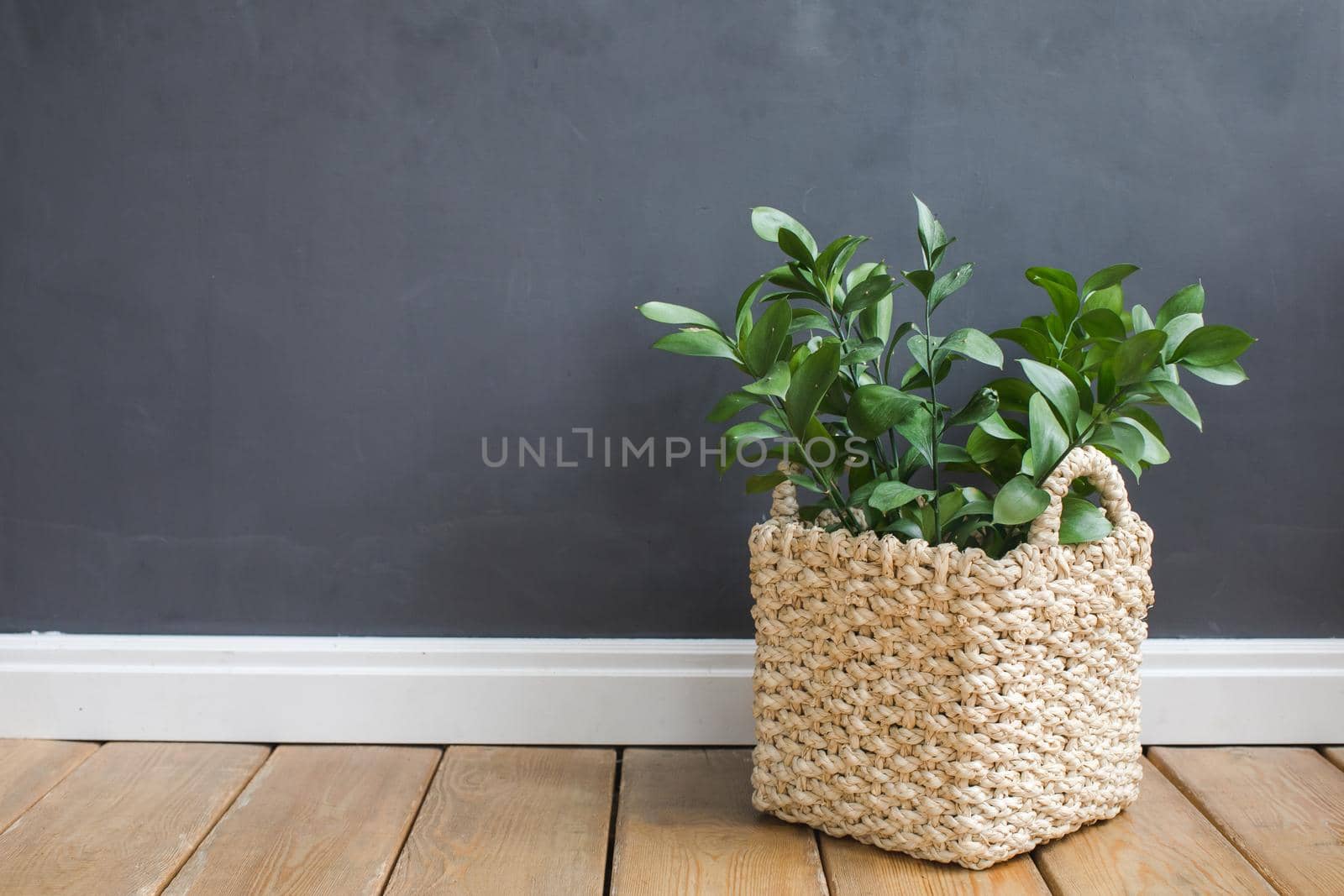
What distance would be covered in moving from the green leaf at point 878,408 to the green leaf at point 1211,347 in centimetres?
24

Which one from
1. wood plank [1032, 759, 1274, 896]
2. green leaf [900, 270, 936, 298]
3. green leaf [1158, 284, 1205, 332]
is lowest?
wood plank [1032, 759, 1274, 896]

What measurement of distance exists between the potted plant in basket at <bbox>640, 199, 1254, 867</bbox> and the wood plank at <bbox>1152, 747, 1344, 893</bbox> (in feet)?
0.40

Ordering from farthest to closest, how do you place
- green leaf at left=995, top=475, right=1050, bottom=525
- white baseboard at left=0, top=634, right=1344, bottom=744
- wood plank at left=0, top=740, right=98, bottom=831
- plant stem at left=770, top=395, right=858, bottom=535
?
white baseboard at left=0, top=634, right=1344, bottom=744
wood plank at left=0, top=740, right=98, bottom=831
plant stem at left=770, top=395, right=858, bottom=535
green leaf at left=995, top=475, right=1050, bottom=525

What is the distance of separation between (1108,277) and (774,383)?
36 cm

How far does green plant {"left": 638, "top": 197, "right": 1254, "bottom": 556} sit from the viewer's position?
2.73 feet

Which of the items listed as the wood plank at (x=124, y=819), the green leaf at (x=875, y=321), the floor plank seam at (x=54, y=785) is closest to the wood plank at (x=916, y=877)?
the green leaf at (x=875, y=321)

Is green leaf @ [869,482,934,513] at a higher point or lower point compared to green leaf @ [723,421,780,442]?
lower

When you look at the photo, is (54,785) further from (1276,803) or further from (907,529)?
(1276,803)

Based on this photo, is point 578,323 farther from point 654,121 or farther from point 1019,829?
point 1019,829

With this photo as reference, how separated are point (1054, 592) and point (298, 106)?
96cm

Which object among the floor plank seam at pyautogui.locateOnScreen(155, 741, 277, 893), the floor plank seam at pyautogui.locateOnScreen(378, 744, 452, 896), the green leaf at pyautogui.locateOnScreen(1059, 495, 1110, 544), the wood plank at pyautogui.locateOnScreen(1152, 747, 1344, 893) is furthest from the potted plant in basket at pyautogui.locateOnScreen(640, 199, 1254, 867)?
the floor plank seam at pyautogui.locateOnScreen(155, 741, 277, 893)

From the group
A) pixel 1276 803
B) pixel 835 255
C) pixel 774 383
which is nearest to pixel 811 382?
pixel 774 383

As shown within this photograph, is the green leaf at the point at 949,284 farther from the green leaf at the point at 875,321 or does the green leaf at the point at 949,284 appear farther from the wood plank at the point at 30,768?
the wood plank at the point at 30,768

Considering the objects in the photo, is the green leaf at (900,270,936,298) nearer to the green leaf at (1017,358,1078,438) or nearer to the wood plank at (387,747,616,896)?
the green leaf at (1017,358,1078,438)
